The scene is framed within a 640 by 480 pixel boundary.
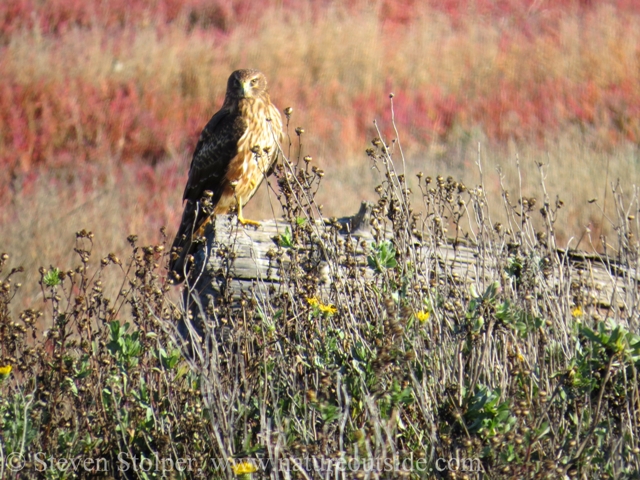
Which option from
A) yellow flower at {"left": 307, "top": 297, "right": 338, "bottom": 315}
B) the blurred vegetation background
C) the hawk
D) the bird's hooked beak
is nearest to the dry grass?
yellow flower at {"left": 307, "top": 297, "right": 338, "bottom": 315}

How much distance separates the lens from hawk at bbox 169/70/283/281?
4.82m

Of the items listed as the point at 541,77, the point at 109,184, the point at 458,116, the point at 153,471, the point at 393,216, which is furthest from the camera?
the point at 541,77

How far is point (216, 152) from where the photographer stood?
488 centimetres

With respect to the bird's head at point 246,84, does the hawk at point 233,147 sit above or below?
below

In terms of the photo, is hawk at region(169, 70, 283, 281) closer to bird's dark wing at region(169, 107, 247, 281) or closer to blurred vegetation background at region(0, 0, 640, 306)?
bird's dark wing at region(169, 107, 247, 281)

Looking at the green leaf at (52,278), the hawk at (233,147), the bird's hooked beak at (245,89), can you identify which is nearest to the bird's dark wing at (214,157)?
the hawk at (233,147)

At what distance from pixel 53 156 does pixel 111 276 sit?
3.11 m

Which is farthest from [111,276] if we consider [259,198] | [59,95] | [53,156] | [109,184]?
[59,95]

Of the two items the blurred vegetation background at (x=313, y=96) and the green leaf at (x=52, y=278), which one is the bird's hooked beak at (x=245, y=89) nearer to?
→ the blurred vegetation background at (x=313, y=96)

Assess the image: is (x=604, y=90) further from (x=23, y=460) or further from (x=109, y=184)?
(x=23, y=460)

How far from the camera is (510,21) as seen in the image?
11.5 meters

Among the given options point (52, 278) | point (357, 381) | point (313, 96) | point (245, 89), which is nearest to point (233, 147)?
point (245, 89)

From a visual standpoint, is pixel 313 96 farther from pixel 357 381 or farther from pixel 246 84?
pixel 357 381

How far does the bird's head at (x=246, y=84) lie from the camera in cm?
495
